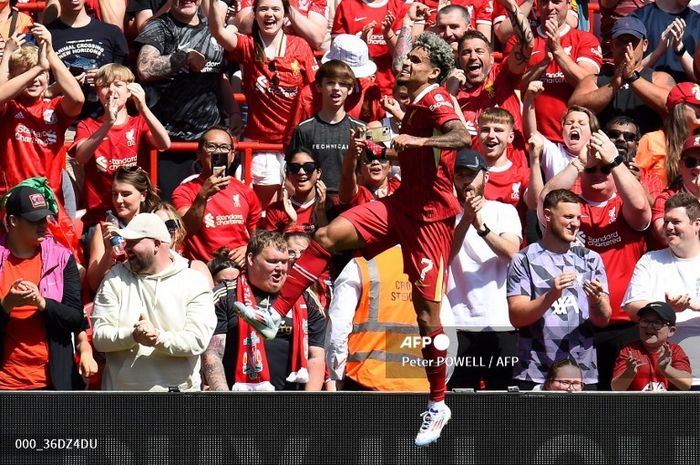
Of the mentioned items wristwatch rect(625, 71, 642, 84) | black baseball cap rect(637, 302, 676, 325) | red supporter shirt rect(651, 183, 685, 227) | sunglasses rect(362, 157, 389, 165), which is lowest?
black baseball cap rect(637, 302, 676, 325)

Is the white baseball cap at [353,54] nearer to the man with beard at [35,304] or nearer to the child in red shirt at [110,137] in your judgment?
the child in red shirt at [110,137]

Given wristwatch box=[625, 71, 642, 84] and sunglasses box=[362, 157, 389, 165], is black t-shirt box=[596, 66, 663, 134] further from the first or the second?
sunglasses box=[362, 157, 389, 165]

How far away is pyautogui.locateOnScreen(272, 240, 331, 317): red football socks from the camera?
840 cm

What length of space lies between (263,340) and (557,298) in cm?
172

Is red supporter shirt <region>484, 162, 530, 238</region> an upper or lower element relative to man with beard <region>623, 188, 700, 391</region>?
upper

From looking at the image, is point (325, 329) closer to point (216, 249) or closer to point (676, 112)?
point (216, 249)

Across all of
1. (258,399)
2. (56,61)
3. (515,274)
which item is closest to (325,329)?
(515,274)

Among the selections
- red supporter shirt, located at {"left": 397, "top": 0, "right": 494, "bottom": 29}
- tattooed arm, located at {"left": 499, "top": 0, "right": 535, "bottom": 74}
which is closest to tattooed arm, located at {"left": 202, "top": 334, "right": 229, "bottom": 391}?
tattooed arm, located at {"left": 499, "top": 0, "right": 535, "bottom": 74}

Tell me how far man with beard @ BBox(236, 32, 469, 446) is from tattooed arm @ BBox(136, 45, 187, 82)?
328 centimetres

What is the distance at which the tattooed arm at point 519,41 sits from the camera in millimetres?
11359

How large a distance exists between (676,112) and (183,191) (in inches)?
149

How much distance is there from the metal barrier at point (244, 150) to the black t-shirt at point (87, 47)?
69cm

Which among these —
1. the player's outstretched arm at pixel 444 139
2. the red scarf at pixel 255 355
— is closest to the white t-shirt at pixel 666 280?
the player's outstretched arm at pixel 444 139

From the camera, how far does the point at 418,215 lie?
28.4ft
